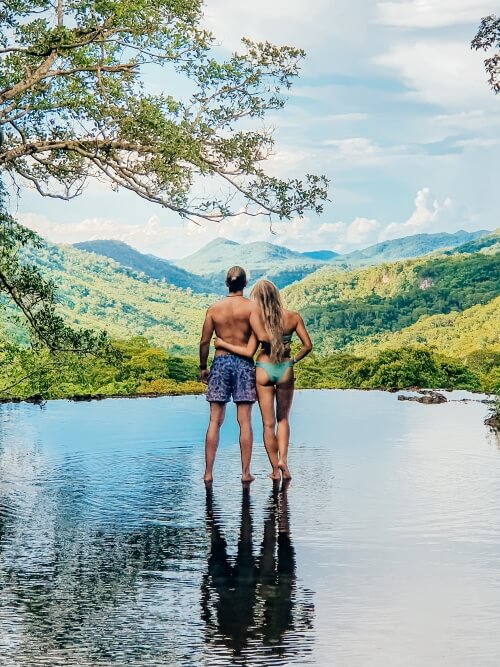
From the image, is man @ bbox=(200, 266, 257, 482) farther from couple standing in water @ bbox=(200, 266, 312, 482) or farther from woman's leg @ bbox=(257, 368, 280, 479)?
woman's leg @ bbox=(257, 368, 280, 479)

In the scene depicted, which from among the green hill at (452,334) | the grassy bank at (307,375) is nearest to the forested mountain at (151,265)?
the green hill at (452,334)

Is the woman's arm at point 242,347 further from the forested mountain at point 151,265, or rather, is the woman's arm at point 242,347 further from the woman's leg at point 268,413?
the forested mountain at point 151,265

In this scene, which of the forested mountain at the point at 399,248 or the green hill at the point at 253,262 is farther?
the forested mountain at the point at 399,248

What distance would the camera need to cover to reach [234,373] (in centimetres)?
933

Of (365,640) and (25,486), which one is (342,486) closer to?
(25,486)

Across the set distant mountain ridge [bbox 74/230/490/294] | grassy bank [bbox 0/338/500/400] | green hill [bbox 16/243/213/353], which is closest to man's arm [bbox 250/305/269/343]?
grassy bank [bbox 0/338/500/400]

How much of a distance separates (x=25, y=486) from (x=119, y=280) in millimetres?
82869

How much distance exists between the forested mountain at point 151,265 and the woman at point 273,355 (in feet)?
319

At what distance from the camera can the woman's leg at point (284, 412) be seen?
9.59m

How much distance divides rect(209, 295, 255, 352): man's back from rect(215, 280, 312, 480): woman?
0.19 feet

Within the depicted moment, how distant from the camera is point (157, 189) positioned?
12.9 metres

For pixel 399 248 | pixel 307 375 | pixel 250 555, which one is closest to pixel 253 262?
pixel 399 248

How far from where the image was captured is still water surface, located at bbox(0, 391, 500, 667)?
185 inches

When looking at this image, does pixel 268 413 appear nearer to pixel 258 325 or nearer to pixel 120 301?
pixel 258 325
